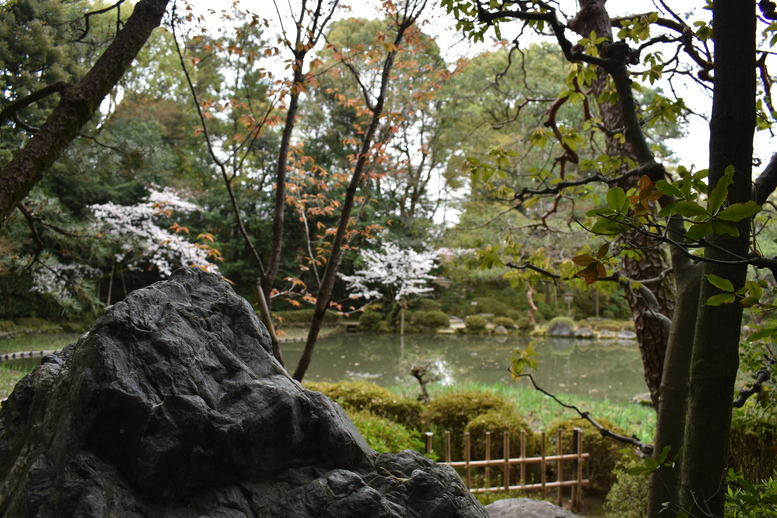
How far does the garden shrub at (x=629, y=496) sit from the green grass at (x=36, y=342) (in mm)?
8949

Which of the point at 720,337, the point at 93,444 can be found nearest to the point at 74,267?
the point at 93,444

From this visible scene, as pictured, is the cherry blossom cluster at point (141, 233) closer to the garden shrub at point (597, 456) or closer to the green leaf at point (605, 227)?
the garden shrub at point (597, 456)

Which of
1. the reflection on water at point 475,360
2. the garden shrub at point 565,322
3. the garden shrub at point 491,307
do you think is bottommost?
the reflection on water at point 475,360

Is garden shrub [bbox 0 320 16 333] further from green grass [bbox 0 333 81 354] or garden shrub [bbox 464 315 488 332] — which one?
garden shrub [bbox 464 315 488 332]

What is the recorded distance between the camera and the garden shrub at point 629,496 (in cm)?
279

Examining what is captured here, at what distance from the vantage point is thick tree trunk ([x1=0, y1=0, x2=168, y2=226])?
1808 mm

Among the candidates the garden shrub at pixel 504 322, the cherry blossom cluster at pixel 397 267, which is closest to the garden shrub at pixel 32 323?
the cherry blossom cluster at pixel 397 267

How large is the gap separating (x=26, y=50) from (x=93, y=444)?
5338 millimetres

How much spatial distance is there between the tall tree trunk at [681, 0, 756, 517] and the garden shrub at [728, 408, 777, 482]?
1.33m

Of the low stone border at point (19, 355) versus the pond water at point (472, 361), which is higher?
the low stone border at point (19, 355)

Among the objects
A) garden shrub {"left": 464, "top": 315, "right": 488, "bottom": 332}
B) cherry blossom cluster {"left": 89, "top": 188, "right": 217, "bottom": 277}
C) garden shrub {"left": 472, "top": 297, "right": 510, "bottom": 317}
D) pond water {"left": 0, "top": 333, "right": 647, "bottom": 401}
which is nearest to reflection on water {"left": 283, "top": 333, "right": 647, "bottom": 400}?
pond water {"left": 0, "top": 333, "right": 647, "bottom": 401}

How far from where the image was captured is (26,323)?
10.2 metres

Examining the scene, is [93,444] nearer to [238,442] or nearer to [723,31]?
[238,442]

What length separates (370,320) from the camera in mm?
14594
